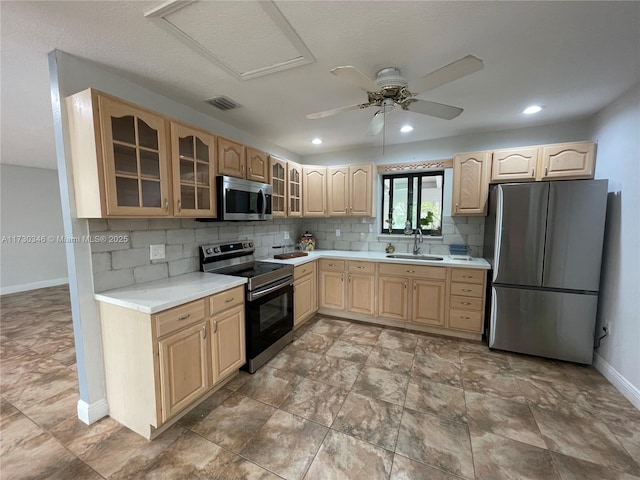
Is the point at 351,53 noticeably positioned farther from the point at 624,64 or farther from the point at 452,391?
the point at 452,391

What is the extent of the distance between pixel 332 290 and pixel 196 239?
1.93 m

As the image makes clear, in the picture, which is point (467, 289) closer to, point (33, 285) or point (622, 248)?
point (622, 248)

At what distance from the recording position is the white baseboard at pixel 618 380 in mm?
2002

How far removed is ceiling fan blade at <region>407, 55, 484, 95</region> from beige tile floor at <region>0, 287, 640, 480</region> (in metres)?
2.21

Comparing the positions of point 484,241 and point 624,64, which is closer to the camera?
point 624,64

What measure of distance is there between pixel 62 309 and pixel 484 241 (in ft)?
20.8

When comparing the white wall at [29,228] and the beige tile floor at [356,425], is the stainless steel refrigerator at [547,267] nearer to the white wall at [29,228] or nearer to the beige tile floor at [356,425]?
the beige tile floor at [356,425]

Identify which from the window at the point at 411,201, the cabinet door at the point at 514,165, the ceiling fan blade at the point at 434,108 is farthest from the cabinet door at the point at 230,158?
the cabinet door at the point at 514,165

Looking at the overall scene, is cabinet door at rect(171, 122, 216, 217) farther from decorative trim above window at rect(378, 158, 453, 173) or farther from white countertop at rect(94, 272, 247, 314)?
decorative trim above window at rect(378, 158, 453, 173)

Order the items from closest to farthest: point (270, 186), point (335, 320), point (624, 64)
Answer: point (624, 64) → point (270, 186) → point (335, 320)

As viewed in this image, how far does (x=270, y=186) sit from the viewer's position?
304 cm

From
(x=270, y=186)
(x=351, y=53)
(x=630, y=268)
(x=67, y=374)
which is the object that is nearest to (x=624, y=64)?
(x=630, y=268)

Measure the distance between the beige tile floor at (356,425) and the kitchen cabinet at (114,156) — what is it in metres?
1.50

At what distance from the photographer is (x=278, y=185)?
3.40m
